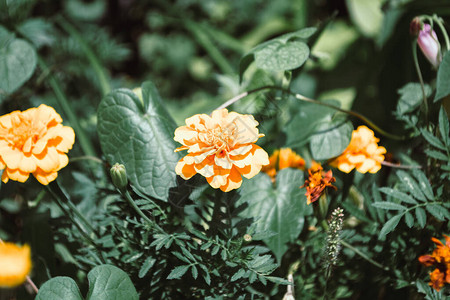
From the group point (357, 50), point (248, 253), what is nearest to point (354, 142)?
point (248, 253)

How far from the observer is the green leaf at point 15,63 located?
822 mm

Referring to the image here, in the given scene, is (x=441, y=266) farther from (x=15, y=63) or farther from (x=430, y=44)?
(x=15, y=63)

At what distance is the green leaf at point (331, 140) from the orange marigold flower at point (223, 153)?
0.73ft

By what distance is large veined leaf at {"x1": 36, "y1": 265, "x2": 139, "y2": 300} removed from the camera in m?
0.53

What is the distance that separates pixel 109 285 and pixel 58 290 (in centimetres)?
6

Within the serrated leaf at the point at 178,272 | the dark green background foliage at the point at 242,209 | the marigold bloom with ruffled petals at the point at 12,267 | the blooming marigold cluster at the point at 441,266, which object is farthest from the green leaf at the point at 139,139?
the blooming marigold cluster at the point at 441,266

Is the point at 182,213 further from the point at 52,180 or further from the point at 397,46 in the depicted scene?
the point at 397,46

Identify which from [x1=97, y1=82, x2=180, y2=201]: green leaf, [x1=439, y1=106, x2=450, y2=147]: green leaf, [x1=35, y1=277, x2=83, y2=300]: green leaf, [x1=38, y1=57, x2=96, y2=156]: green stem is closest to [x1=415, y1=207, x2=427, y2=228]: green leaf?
[x1=439, y1=106, x2=450, y2=147]: green leaf

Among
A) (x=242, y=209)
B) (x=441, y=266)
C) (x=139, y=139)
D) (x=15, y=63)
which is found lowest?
(x=441, y=266)

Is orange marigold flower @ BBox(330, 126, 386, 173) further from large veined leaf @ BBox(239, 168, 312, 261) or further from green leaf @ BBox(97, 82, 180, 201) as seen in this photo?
green leaf @ BBox(97, 82, 180, 201)

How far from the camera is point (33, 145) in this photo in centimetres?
55

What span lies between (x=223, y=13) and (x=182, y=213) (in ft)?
4.47

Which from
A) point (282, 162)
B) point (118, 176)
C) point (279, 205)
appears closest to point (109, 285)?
point (118, 176)

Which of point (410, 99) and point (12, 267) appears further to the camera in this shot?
point (410, 99)
